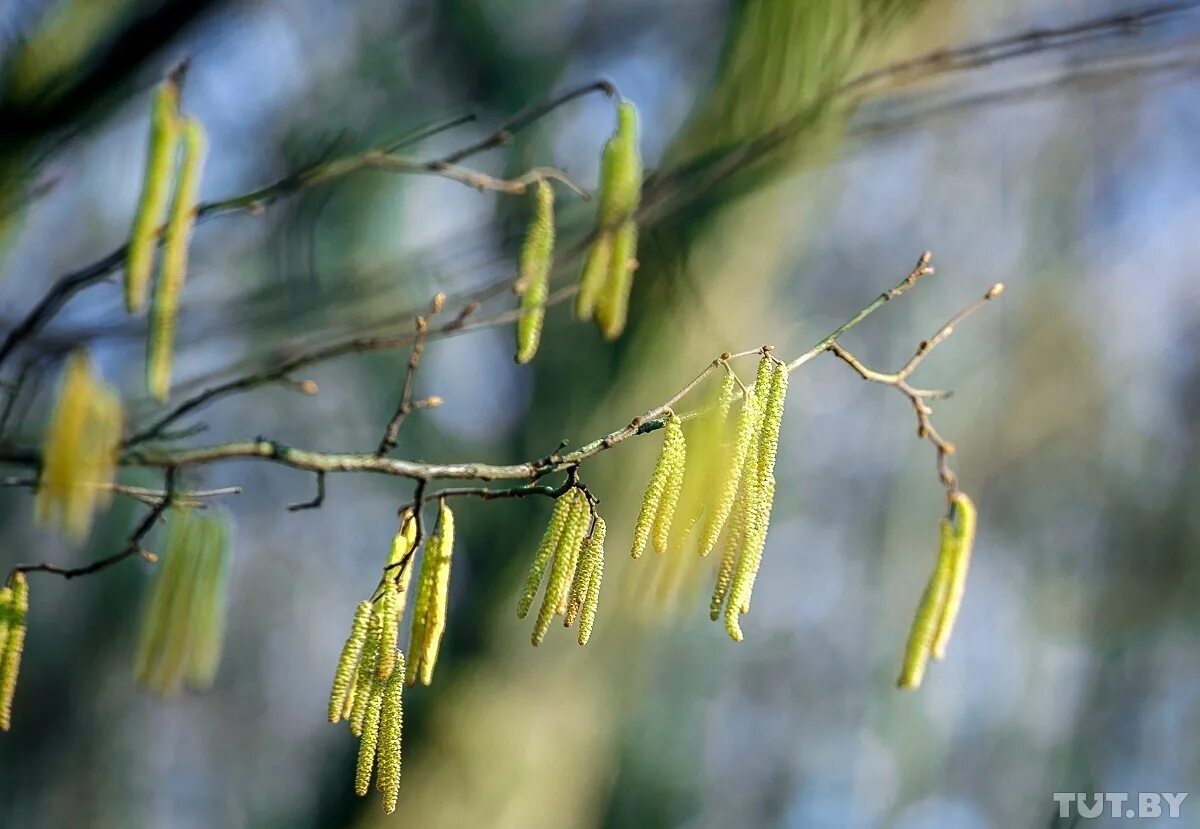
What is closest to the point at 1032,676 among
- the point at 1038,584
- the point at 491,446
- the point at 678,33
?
the point at 1038,584

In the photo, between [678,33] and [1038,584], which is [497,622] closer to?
[678,33]

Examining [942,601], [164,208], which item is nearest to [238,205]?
[164,208]

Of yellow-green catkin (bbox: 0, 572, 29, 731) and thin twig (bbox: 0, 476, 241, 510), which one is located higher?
thin twig (bbox: 0, 476, 241, 510)

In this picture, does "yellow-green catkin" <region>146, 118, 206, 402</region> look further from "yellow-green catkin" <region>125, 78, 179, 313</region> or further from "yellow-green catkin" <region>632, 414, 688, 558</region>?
"yellow-green catkin" <region>632, 414, 688, 558</region>

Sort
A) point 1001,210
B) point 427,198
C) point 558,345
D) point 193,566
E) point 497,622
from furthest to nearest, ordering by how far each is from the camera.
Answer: point 1001,210, point 427,198, point 558,345, point 497,622, point 193,566

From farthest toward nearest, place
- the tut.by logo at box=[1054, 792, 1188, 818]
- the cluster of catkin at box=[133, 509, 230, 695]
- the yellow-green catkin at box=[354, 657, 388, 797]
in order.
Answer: the tut.by logo at box=[1054, 792, 1188, 818] → the cluster of catkin at box=[133, 509, 230, 695] → the yellow-green catkin at box=[354, 657, 388, 797]

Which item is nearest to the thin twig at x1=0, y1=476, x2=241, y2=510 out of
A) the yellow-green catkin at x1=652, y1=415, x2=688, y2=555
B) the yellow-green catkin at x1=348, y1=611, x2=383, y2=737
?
the yellow-green catkin at x1=348, y1=611, x2=383, y2=737

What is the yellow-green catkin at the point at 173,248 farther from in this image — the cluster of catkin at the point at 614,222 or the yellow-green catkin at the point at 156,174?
the cluster of catkin at the point at 614,222
